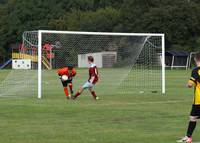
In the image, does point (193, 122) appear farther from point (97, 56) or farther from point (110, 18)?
point (110, 18)

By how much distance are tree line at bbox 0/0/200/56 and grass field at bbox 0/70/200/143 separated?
58254 mm

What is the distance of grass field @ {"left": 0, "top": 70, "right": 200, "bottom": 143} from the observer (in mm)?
12391

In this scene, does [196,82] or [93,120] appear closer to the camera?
[196,82]

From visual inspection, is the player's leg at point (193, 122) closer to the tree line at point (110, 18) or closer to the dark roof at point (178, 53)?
the dark roof at point (178, 53)

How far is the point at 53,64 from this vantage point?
27844mm

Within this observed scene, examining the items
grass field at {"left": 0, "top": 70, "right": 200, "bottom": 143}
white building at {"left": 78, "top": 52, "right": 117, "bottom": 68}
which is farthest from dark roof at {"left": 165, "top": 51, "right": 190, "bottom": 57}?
grass field at {"left": 0, "top": 70, "right": 200, "bottom": 143}

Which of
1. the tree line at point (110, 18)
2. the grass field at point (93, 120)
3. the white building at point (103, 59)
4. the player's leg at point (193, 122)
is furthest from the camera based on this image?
the tree line at point (110, 18)

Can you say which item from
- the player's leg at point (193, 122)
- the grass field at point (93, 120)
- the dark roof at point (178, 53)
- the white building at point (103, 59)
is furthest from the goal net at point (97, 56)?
the dark roof at point (178, 53)

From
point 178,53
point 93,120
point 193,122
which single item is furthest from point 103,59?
point 178,53

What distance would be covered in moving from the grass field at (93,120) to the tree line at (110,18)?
58254 millimetres

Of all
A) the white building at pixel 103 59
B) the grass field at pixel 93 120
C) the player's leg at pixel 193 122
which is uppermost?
the white building at pixel 103 59

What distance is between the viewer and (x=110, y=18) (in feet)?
293

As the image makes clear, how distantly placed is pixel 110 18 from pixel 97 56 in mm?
58992

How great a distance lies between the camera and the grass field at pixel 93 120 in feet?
40.7
